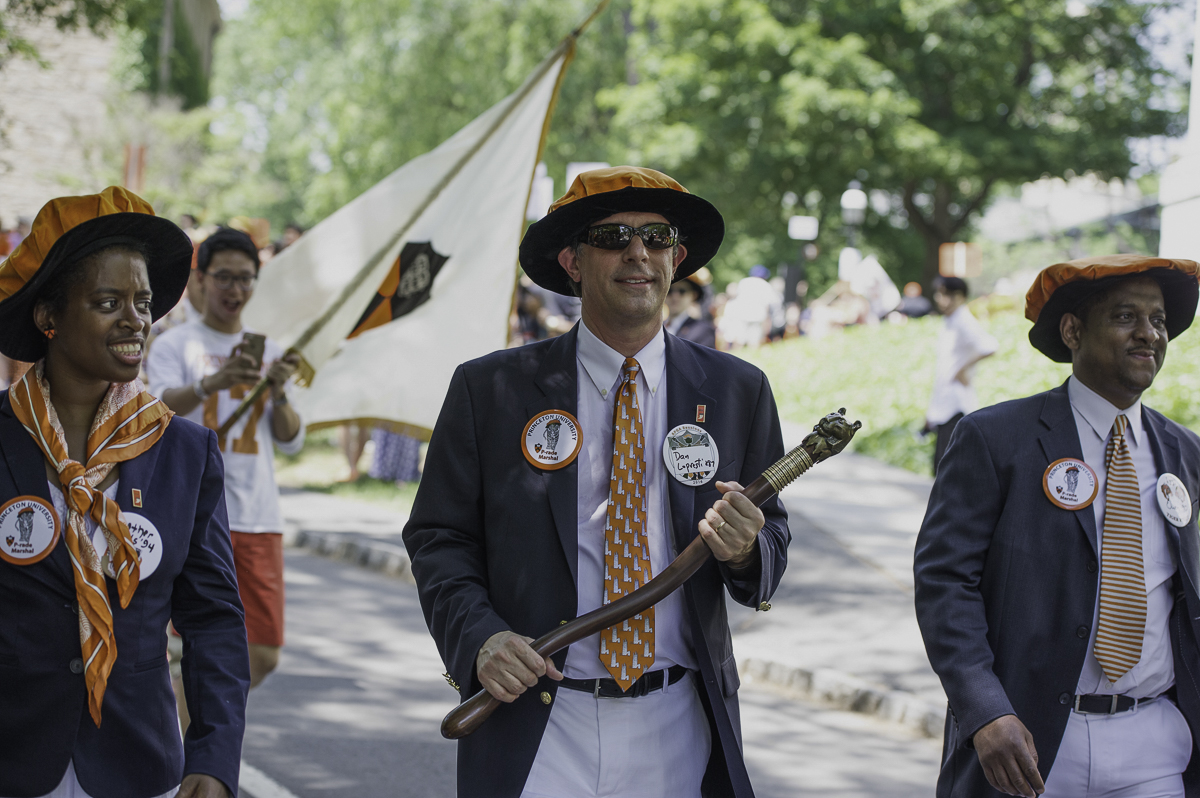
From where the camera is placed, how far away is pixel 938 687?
713cm

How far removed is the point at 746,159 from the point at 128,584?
30.3 meters

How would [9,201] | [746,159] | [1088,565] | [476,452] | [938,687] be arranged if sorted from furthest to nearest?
[9,201], [746,159], [938,687], [1088,565], [476,452]

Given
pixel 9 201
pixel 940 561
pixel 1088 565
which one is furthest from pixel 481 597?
pixel 9 201

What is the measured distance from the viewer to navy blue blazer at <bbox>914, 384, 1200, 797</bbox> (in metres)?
3.27

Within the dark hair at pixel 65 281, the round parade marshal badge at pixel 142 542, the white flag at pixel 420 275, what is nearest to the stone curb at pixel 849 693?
the white flag at pixel 420 275

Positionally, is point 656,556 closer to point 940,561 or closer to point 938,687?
point 940,561

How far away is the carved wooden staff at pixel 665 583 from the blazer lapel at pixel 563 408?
19cm

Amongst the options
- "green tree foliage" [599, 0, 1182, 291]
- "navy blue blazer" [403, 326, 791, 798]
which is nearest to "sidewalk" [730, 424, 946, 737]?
"navy blue blazer" [403, 326, 791, 798]

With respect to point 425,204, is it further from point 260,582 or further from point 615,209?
point 615,209

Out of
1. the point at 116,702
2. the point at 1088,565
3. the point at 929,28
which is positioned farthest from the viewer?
the point at 929,28

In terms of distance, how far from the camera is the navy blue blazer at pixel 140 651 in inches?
104

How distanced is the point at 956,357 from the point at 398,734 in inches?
261

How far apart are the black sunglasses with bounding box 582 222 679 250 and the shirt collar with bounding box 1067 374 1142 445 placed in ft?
4.36

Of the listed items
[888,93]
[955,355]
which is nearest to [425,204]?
[955,355]
